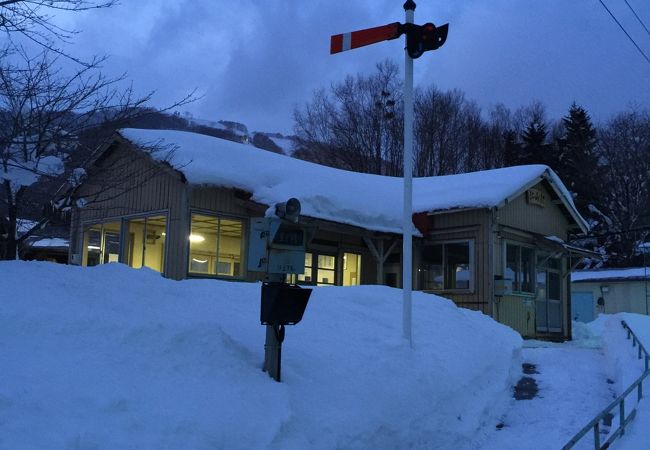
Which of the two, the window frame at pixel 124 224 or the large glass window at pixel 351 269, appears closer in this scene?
the window frame at pixel 124 224

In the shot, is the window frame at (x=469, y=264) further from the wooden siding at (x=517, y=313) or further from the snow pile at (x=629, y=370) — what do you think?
the snow pile at (x=629, y=370)

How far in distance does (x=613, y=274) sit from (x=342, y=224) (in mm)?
24500

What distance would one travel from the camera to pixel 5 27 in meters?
6.62

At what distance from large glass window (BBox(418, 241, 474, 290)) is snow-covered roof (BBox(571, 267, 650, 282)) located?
18896 millimetres

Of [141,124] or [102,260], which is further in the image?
[102,260]

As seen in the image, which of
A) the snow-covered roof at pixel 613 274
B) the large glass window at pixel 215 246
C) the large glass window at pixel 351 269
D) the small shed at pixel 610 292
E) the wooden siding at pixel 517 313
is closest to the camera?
the large glass window at pixel 215 246

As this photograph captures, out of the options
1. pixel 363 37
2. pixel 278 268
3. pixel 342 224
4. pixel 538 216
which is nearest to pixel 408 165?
pixel 363 37

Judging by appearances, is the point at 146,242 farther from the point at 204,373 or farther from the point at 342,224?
the point at 204,373

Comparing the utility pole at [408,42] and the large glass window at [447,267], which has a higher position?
the utility pole at [408,42]

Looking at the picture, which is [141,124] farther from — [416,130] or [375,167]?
[416,130]

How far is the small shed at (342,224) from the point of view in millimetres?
14711

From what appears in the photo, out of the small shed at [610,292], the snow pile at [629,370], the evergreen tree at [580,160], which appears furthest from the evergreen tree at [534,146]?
the snow pile at [629,370]

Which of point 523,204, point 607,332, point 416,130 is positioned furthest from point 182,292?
point 416,130

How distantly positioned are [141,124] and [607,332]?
11.1m
